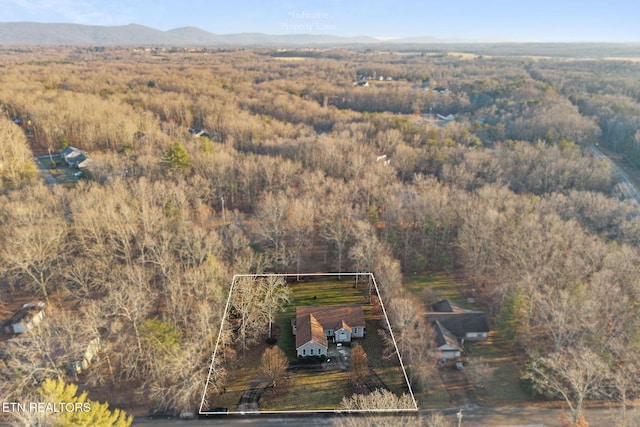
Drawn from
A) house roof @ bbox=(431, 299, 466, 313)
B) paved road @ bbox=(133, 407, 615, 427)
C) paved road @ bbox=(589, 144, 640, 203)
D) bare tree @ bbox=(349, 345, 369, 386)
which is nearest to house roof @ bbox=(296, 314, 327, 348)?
bare tree @ bbox=(349, 345, 369, 386)

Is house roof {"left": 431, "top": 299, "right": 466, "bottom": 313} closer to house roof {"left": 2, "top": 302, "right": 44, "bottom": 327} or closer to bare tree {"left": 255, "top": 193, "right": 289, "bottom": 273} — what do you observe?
bare tree {"left": 255, "top": 193, "right": 289, "bottom": 273}

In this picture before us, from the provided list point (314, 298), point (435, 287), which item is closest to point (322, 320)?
point (314, 298)

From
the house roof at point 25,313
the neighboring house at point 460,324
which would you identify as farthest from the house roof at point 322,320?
the house roof at point 25,313

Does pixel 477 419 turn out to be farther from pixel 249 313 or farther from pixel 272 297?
pixel 249 313

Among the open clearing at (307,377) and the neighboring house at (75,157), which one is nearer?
the open clearing at (307,377)

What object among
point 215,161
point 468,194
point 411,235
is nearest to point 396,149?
point 468,194

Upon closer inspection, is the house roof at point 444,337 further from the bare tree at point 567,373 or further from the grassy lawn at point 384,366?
the grassy lawn at point 384,366

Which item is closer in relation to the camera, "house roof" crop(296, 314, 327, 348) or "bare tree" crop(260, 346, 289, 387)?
"bare tree" crop(260, 346, 289, 387)
